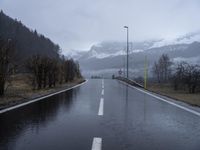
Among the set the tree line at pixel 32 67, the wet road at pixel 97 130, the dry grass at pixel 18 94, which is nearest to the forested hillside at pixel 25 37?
the tree line at pixel 32 67

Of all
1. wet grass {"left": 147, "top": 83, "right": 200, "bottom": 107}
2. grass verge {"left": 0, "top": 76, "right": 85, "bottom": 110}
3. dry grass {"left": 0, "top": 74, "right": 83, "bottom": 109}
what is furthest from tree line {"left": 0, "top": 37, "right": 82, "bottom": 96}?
wet grass {"left": 147, "top": 83, "right": 200, "bottom": 107}

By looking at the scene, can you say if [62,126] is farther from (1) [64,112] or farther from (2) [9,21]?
(2) [9,21]

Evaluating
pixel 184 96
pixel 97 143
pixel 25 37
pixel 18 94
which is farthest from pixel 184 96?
pixel 25 37

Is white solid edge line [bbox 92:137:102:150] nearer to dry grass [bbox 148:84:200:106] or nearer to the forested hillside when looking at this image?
dry grass [bbox 148:84:200:106]

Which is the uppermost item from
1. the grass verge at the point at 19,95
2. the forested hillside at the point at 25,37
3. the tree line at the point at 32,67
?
the forested hillside at the point at 25,37

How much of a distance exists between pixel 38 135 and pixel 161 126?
3734 millimetres

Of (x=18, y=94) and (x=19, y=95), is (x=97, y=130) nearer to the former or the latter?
(x=19, y=95)

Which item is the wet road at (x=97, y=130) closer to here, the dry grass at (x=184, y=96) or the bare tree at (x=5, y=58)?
the dry grass at (x=184, y=96)

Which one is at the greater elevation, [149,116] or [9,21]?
[9,21]

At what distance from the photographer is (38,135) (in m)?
8.92

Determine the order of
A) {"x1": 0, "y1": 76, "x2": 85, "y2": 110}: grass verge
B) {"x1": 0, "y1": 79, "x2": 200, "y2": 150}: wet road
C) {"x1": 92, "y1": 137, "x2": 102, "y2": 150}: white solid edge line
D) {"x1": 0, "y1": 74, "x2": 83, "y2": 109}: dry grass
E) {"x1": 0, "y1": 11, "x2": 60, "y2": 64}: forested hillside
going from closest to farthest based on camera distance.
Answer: {"x1": 92, "y1": 137, "x2": 102, "y2": 150}: white solid edge line → {"x1": 0, "y1": 79, "x2": 200, "y2": 150}: wet road → {"x1": 0, "y1": 76, "x2": 85, "y2": 110}: grass verge → {"x1": 0, "y1": 74, "x2": 83, "y2": 109}: dry grass → {"x1": 0, "y1": 11, "x2": 60, "y2": 64}: forested hillside

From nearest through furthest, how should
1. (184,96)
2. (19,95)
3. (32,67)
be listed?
(19,95) → (184,96) → (32,67)

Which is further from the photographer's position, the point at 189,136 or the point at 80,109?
the point at 80,109

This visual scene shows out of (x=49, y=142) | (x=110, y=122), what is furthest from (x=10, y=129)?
(x=110, y=122)
